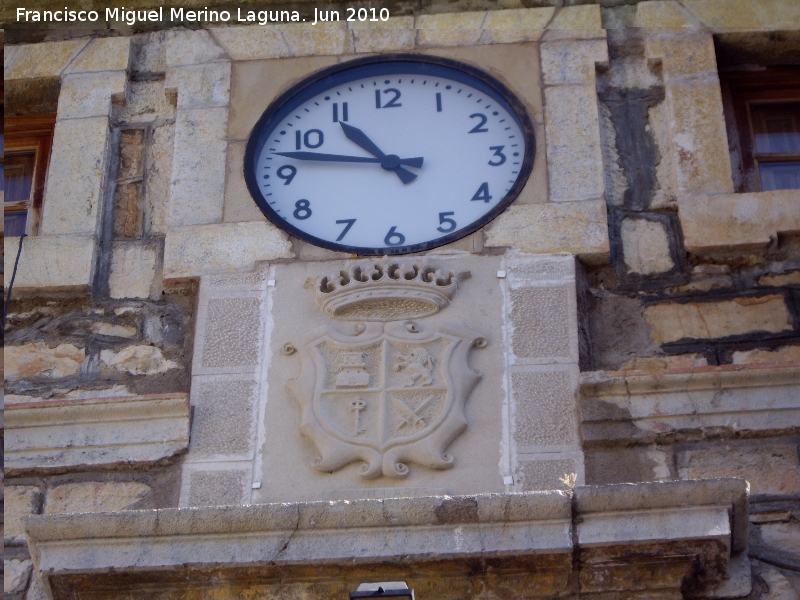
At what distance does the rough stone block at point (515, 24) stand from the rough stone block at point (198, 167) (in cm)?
96

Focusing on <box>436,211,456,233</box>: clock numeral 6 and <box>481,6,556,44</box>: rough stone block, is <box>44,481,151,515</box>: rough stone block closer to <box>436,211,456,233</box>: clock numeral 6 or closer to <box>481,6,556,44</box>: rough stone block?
<box>436,211,456,233</box>: clock numeral 6

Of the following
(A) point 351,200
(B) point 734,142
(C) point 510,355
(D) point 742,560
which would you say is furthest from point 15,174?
(D) point 742,560

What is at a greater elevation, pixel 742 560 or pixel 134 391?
pixel 134 391

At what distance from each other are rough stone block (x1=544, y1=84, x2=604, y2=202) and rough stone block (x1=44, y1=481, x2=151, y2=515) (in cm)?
161

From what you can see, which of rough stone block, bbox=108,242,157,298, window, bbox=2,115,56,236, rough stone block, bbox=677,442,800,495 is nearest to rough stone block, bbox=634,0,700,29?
rough stone block, bbox=677,442,800,495

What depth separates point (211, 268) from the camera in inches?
213

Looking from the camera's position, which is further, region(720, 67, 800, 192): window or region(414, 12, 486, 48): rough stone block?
region(414, 12, 486, 48): rough stone block

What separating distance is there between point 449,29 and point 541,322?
1337 millimetres

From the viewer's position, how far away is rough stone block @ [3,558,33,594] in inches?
190

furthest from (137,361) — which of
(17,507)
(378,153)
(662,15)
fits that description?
(662,15)

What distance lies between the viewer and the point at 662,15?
5.96 metres

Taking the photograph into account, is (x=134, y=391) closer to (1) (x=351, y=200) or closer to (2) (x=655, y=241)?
(1) (x=351, y=200)

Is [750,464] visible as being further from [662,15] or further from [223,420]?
[662,15]

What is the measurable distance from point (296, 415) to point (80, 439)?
653mm
